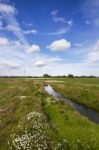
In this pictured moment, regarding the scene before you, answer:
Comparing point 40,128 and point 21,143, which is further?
point 40,128

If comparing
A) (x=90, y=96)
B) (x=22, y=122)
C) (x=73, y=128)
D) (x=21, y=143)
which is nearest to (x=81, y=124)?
(x=73, y=128)

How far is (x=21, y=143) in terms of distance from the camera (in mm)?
19688

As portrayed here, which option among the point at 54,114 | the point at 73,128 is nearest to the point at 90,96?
the point at 54,114

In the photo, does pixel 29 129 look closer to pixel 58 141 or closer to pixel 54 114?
pixel 58 141

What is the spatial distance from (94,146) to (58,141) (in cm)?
310

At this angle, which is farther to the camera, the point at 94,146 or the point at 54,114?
the point at 54,114

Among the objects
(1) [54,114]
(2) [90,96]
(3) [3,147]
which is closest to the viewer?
(3) [3,147]

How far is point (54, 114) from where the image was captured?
31.0m

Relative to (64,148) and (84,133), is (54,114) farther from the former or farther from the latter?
(64,148)

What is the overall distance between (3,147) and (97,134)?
9191 millimetres

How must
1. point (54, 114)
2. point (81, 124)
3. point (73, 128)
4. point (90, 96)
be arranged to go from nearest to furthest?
Result: point (73, 128) < point (81, 124) < point (54, 114) < point (90, 96)

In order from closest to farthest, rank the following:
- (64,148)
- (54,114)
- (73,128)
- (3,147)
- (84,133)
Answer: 1. (64,148)
2. (3,147)
3. (84,133)
4. (73,128)
5. (54,114)

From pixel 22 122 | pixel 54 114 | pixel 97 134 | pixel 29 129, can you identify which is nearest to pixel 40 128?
pixel 29 129

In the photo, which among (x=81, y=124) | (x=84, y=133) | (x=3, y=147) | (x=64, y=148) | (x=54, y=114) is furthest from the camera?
(x=54, y=114)
